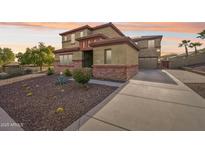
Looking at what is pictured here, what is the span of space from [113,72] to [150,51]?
17.9 m

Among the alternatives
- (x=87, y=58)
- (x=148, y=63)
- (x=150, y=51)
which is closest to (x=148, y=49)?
(x=150, y=51)

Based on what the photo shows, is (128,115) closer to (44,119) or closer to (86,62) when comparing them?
(44,119)

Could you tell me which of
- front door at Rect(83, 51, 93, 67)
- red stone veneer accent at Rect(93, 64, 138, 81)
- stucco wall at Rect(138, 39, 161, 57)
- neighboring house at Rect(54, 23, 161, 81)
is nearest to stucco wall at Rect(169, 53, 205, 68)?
stucco wall at Rect(138, 39, 161, 57)

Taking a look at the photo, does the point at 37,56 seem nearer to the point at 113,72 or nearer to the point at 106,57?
the point at 106,57

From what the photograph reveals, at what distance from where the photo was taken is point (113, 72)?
10.5m

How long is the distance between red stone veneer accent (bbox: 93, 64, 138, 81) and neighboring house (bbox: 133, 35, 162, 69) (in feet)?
53.8

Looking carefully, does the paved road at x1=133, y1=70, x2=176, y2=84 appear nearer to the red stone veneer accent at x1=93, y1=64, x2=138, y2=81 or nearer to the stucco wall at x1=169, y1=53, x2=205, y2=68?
the red stone veneer accent at x1=93, y1=64, x2=138, y2=81

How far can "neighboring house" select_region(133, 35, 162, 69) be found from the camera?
2466 centimetres

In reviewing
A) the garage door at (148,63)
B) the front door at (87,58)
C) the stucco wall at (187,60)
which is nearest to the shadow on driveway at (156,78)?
the front door at (87,58)

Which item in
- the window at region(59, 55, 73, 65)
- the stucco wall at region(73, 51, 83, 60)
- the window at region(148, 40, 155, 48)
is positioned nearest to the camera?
the stucco wall at region(73, 51, 83, 60)

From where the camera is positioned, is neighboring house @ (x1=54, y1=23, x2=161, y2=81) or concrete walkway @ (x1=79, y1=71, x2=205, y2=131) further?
neighboring house @ (x1=54, y1=23, x2=161, y2=81)

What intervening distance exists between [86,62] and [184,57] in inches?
868

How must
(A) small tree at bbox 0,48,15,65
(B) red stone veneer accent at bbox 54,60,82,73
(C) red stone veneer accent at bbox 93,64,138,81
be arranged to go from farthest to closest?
(A) small tree at bbox 0,48,15,65
(B) red stone veneer accent at bbox 54,60,82,73
(C) red stone veneer accent at bbox 93,64,138,81

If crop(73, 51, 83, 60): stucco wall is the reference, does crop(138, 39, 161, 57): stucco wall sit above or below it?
above
